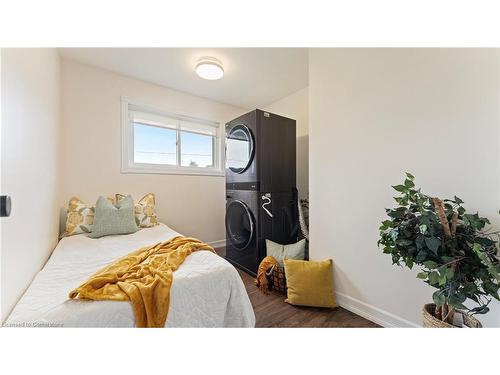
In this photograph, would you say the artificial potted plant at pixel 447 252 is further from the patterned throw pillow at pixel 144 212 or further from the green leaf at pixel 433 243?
the patterned throw pillow at pixel 144 212

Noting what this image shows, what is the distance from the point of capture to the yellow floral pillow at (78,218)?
1.94m

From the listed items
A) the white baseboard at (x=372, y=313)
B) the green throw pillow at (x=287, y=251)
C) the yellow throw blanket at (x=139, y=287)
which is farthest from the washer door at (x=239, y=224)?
the yellow throw blanket at (x=139, y=287)

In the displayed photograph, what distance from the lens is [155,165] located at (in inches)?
107

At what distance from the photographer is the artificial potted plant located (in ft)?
2.61

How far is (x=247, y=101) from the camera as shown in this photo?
3.21 m

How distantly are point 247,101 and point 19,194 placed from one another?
2.90 metres

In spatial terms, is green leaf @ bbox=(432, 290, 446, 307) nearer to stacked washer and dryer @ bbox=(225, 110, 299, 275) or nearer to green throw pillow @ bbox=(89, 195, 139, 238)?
stacked washer and dryer @ bbox=(225, 110, 299, 275)

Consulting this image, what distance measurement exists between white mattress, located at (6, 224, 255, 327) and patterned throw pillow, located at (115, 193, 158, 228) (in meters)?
0.72

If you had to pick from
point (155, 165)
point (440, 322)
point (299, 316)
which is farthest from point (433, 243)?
point (155, 165)

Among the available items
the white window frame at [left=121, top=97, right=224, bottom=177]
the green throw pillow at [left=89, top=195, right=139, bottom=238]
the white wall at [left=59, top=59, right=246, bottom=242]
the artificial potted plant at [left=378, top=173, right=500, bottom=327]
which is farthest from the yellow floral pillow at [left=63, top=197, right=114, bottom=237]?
the artificial potted plant at [left=378, top=173, right=500, bottom=327]

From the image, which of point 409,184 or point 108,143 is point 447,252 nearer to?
point 409,184

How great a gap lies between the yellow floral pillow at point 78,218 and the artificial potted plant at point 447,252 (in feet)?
8.45

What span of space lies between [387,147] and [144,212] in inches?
96.9
